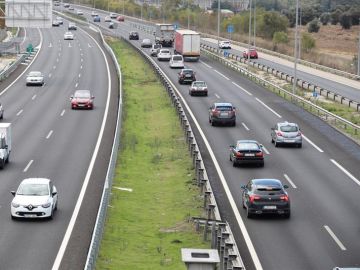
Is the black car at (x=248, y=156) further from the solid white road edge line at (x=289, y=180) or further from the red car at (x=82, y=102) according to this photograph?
the red car at (x=82, y=102)

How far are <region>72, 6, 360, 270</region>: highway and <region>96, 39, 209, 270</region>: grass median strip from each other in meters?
1.53

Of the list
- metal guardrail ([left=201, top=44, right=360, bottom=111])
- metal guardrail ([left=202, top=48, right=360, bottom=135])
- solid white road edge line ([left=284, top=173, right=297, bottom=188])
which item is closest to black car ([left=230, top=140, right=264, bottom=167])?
solid white road edge line ([left=284, top=173, right=297, bottom=188])

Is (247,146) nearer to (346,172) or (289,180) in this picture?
(289,180)

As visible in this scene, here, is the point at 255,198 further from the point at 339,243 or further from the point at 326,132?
the point at 326,132

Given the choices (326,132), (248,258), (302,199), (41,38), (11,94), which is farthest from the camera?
(41,38)

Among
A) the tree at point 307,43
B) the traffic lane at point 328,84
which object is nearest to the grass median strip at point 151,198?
the traffic lane at point 328,84

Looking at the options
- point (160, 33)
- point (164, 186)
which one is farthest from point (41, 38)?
point (164, 186)

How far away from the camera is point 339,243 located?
2983 centimetres

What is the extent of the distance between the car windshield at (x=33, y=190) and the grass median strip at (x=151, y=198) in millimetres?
2628

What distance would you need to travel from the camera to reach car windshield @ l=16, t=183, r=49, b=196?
32812 millimetres

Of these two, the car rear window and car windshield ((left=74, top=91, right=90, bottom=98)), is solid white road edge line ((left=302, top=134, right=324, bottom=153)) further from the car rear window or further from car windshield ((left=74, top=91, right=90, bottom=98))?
car windshield ((left=74, top=91, right=90, bottom=98))

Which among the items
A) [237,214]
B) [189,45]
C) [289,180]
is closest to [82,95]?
[289,180]

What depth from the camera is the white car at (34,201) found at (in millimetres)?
32094

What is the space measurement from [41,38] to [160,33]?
29.3m
